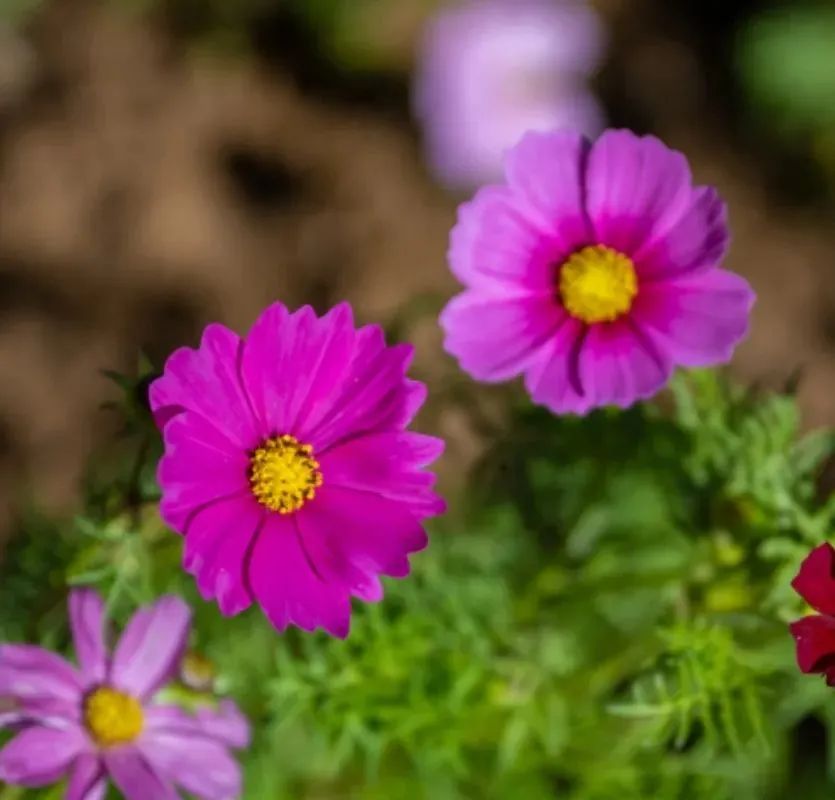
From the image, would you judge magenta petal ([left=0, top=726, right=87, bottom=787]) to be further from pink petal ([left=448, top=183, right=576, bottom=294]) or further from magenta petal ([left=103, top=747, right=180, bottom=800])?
pink petal ([left=448, top=183, right=576, bottom=294])

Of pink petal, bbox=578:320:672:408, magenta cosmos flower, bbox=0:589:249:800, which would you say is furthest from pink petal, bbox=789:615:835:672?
magenta cosmos flower, bbox=0:589:249:800

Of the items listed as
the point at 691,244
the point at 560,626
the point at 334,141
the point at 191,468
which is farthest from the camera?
the point at 334,141

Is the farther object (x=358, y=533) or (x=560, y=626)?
(x=560, y=626)

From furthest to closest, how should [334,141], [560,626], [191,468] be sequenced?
[334,141], [560,626], [191,468]

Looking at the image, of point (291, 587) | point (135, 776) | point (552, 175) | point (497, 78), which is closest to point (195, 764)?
point (135, 776)

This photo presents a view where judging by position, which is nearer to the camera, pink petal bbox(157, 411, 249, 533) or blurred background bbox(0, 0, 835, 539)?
pink petal bbox(157, 411, 249, 533)

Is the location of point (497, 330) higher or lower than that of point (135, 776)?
higher

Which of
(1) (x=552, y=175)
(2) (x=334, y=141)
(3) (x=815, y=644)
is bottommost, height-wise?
(3) (x=815, y=644)

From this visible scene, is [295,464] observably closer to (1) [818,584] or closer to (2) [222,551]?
(2) [222,551]
